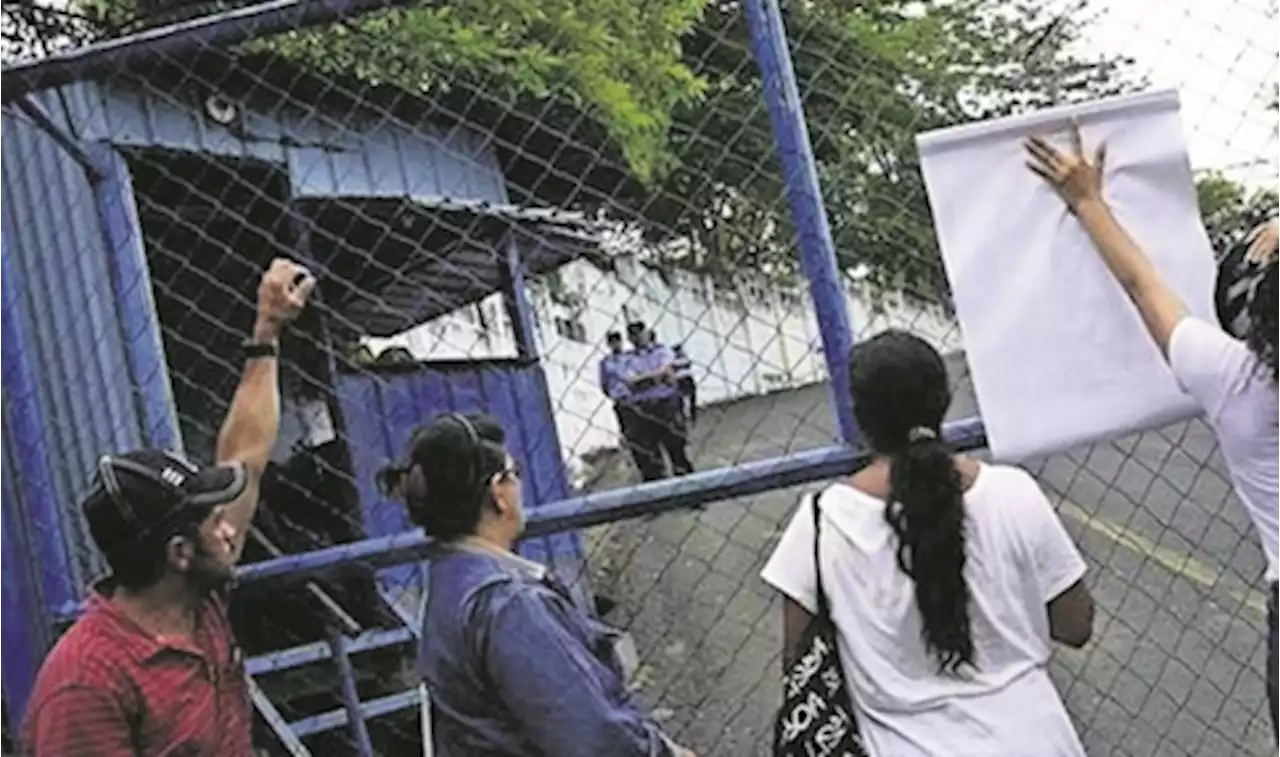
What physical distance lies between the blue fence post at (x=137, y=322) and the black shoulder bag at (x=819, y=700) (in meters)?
1.77

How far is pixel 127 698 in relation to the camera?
8.36 feet

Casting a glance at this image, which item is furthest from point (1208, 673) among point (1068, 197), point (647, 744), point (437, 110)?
point (647, 744)

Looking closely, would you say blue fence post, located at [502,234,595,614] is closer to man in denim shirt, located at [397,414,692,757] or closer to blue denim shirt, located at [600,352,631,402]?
blue denim shirt, located at [600,352,631,402]

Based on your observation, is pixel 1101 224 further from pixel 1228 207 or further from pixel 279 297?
pixel 279 297

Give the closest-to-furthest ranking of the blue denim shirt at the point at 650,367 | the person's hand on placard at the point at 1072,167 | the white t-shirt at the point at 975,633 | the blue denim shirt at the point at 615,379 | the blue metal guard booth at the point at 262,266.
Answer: the white t-shirt at the point at 975,633 → the person's hand on placard at the point at 1072,167 → the blue metal guard booth at the point at 262,266 → the blue denim shirt at the point at 650,367 → the blue denim shirt at the point at 615,379

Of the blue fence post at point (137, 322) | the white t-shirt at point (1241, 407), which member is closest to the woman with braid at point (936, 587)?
the white t-shirt at point (1241, 407)

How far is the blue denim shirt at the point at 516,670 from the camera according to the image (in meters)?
2.46

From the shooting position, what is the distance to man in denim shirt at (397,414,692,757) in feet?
8.07

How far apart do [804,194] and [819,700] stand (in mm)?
923

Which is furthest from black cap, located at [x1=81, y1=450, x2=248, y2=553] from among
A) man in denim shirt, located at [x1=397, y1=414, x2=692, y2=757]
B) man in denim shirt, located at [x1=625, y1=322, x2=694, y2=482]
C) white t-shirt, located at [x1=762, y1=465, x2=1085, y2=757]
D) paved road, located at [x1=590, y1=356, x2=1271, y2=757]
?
man in denim shirt, located at [x1=625, y1=322, x2=694, y2=482]

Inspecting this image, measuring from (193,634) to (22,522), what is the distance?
0.87 metres

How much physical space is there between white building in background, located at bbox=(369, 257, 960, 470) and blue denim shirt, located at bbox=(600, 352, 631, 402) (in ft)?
0.29

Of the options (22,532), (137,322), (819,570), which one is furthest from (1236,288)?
Answer: (137,322)

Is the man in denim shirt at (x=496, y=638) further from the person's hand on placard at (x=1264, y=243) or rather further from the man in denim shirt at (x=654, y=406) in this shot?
the man in denim shirt at (x=654, y=406)
